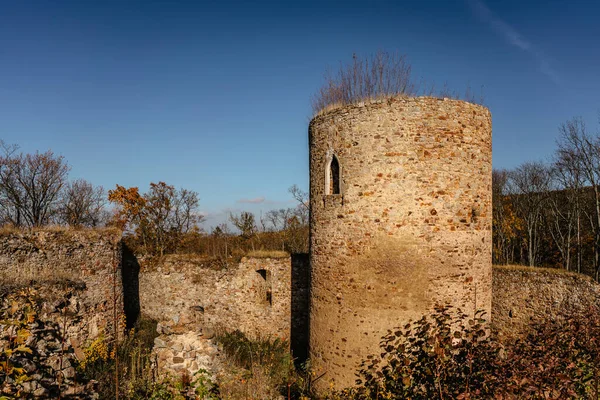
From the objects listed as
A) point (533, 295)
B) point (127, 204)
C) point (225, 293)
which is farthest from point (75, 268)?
point (127, 204)

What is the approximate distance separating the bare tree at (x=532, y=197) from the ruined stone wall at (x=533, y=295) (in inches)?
711

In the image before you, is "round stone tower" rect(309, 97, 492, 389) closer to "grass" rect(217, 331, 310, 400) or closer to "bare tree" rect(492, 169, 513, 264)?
"grass" rect(217, 331, 310, 400)

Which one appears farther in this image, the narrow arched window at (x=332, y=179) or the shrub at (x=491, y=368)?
the narrow arched window at (x=332, y=179)

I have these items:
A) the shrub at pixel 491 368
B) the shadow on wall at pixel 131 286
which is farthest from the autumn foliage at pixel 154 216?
the shrub at pixel 491 368

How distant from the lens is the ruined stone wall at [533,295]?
27.9ft

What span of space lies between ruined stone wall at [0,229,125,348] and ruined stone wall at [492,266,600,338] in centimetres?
1029

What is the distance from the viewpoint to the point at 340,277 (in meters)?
7.73

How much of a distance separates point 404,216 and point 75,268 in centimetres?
972

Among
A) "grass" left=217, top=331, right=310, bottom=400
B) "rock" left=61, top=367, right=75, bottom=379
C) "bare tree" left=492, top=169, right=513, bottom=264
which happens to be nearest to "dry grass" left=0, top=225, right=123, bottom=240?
"grass" left=217, top=331, right=310, bottom=400

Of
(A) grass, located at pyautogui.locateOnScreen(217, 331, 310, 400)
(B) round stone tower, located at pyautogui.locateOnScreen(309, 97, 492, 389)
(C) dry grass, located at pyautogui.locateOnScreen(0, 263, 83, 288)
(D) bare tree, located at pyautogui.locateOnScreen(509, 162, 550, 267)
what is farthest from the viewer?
(D) bare tree, located at pyautogui.locateOnScreen(509, 162, 550, 267)

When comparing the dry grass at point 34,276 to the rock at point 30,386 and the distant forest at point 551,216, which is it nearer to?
the rock at point 30,386

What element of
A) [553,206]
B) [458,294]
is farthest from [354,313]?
[553,206]

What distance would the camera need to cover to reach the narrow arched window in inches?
313

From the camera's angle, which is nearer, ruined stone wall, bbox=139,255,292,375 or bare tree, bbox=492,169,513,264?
ruined stone wall, bbox=139,255,292,375
